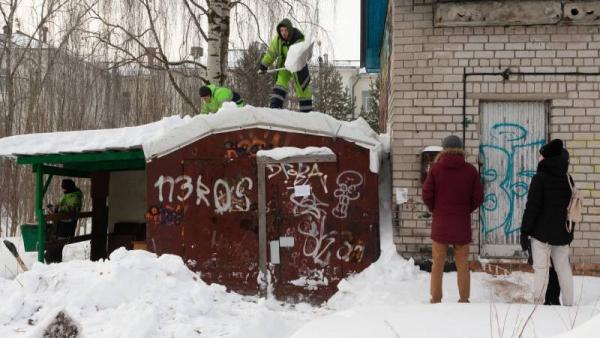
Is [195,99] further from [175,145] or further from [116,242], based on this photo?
[175,145]

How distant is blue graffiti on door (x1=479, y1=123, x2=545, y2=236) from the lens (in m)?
6.79

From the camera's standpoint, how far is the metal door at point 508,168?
6785 millimetres

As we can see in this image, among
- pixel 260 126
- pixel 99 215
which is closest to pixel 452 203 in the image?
pixel 260 126

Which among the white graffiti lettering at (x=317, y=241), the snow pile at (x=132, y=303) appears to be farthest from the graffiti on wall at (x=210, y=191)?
the snow pile at (x=132, y=303)

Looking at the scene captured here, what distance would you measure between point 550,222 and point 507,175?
5.90 ft

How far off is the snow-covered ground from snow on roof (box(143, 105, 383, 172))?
5.00ft

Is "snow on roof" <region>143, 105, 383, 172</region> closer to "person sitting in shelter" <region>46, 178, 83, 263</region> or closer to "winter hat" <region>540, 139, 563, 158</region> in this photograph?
"winter hat" <region>540, 139, 563, 158</region>

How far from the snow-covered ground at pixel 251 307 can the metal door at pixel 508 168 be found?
53 cm

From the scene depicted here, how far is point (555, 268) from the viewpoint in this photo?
17.0ft

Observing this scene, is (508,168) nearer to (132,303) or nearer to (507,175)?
(507,175)

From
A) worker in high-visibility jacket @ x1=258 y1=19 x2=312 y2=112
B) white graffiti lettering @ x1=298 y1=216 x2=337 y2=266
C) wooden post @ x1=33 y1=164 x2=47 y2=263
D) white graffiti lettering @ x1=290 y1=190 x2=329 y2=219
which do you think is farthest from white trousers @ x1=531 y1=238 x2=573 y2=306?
wooden post @ x1=33 y1=164 x2=47 y2=263

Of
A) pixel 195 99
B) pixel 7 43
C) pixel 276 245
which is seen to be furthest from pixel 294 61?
pixel 7 43

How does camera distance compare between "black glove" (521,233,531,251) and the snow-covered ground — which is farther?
"black glove" (521,233,531,251)

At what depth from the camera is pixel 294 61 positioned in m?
7.88
